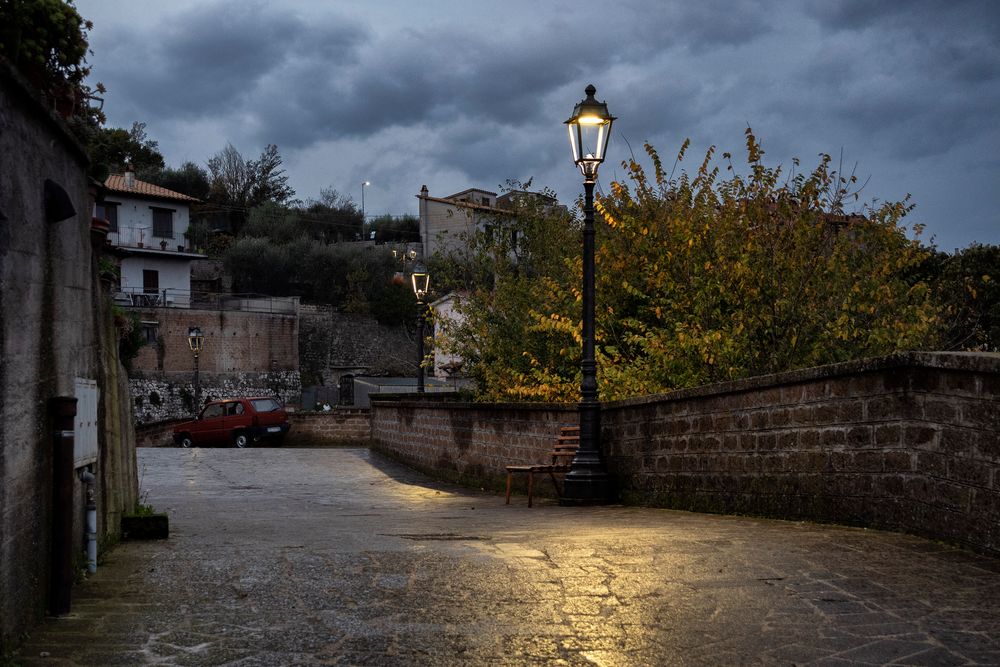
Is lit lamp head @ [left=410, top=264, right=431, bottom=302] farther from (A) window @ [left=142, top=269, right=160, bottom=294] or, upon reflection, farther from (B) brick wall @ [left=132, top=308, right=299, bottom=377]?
(A) window @ [left=142, top=269, right=160, bottom=294]

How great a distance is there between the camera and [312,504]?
13375mm

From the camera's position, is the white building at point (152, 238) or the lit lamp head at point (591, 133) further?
the white building at point (152, 238)

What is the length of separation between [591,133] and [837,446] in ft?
19.0

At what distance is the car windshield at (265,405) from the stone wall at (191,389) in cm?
1934

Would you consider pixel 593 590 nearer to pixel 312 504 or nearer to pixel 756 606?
pixel 756 606

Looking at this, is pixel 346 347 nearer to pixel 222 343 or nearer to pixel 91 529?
pixel 222 343

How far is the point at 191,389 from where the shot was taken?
5438 cm

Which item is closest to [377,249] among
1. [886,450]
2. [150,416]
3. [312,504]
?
[150,416]

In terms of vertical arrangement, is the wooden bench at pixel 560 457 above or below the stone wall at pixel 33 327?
below

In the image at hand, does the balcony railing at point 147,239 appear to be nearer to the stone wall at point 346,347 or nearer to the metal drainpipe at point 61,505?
the stone wall at point 346,347

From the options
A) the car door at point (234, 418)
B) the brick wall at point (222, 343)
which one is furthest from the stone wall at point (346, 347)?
the car door at point (234, 418)

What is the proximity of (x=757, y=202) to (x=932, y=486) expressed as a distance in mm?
8001

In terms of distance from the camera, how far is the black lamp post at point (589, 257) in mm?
11836

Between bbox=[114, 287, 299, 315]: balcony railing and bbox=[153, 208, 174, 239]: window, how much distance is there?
3.56 m
